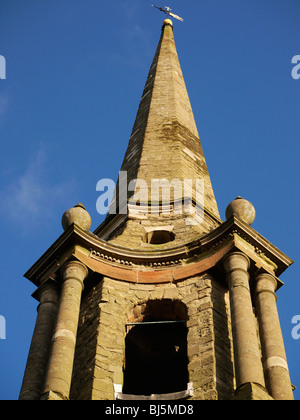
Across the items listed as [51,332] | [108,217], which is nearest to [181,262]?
[51,332]

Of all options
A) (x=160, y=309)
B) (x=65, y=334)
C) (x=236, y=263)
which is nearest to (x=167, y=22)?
(x=160, y=309)

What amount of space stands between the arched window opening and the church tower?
2 centimetres

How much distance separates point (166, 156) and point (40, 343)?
33.9 ft

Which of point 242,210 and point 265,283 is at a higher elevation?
point 242,210

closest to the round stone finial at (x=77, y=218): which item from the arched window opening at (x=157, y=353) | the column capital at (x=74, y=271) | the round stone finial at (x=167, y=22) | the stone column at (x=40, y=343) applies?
the column capital at (x=74, y=271)

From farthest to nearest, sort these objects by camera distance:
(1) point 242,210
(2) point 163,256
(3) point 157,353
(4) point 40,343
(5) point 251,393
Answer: (1) point 242,210, (2) point 163,256, (3) point 157,353, (4) point 40,343, (5) point 251,393

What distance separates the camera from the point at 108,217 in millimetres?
28125

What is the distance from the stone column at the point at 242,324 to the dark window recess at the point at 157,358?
1856 mm

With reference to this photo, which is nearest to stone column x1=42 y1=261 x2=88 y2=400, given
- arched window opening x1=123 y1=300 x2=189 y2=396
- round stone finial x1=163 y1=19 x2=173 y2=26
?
arched window opening x1=123 y1=300 x2=189 y2=396

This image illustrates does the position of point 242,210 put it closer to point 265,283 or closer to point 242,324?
point 265,283

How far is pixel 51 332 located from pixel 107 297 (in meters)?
1.61

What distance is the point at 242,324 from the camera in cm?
2003

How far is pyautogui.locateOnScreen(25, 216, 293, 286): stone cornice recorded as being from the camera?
73.8ft
